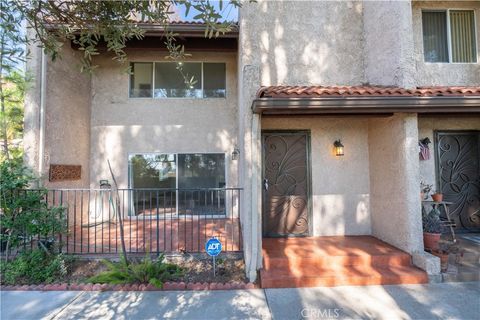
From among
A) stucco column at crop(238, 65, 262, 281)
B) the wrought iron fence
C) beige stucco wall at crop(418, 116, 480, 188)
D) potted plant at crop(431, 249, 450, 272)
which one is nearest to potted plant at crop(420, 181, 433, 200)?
beige stucco wall at crop(418, 116, 480, 188)

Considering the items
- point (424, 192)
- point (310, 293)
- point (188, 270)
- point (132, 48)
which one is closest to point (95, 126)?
point (132, 48)

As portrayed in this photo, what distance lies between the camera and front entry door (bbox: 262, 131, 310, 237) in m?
5.87

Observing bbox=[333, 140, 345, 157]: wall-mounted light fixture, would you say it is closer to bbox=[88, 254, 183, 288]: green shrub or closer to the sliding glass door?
the sliding glass door

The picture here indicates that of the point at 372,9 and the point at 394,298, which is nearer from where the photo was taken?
the point at 394,298

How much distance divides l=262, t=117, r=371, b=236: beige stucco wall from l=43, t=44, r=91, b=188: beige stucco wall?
17.0 ft

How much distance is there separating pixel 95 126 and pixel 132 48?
259 centimetres

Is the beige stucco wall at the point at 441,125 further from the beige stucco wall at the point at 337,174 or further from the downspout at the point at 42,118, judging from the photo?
the downspout at the point at 42,118

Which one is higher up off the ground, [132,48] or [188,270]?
[132,48]

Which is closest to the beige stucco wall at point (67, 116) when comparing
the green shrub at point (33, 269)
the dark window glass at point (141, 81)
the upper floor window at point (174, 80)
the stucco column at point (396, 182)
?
the dark window glass at point (141, 81)

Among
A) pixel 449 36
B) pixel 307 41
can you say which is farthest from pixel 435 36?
pixel 307 41

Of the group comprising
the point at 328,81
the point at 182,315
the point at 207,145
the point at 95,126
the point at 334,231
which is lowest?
the point at 182,315

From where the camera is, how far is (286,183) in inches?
234

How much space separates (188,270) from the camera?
4.62 meters

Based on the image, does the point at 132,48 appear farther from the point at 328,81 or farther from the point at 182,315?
the point at 182,315
